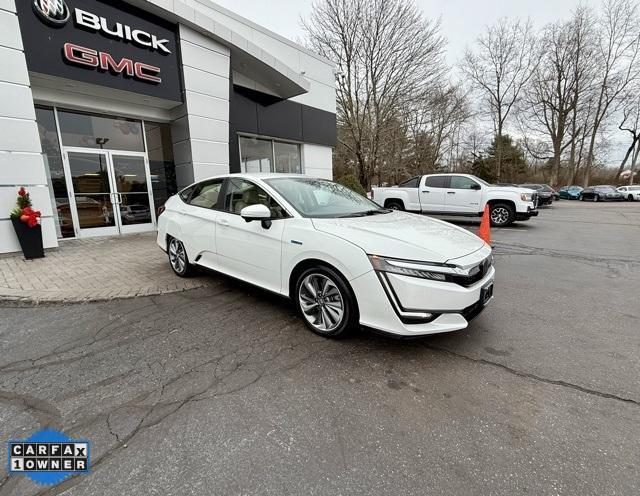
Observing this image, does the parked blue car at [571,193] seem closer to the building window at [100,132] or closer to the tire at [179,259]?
the building window at [100,132]

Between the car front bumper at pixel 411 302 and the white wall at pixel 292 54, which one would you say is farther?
the white wall at pixel 292 54

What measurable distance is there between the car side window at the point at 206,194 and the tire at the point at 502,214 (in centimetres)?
966

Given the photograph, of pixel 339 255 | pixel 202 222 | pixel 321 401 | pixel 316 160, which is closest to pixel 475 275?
pixel 339 255

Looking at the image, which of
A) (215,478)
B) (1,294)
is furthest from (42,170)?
(215,478)

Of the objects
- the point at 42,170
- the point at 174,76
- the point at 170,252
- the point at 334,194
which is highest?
the point at 174,76

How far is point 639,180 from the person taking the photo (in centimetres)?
4122

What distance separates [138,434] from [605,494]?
102 inches

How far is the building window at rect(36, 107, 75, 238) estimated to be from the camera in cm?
773

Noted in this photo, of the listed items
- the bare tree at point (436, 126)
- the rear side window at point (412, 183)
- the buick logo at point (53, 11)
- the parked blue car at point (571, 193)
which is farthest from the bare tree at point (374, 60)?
the parked blue car at point (571, 193)

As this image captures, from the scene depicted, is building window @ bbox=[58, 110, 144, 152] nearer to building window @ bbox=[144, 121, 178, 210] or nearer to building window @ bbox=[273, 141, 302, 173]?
building window @ bbox=[144, 121, 178, 210]

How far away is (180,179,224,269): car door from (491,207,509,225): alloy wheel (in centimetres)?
975

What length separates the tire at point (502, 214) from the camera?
1061cm

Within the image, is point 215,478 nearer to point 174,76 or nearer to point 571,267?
point 571,267

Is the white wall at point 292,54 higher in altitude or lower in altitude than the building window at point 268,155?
higher
